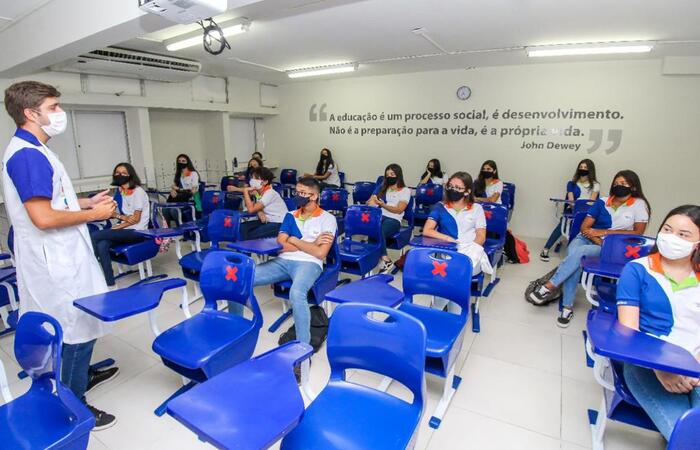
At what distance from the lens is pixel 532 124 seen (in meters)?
5.98

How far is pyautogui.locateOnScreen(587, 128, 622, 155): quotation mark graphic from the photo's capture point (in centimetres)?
550

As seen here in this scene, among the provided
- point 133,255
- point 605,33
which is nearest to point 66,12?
point 133,255

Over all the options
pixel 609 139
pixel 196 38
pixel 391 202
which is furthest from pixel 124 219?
pixel 609 139

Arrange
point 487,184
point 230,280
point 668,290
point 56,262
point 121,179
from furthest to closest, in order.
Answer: point 487,184
point 121,179
point 230,280
point 56,262
point 668,290

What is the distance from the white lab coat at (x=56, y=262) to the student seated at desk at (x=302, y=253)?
1.16 metres

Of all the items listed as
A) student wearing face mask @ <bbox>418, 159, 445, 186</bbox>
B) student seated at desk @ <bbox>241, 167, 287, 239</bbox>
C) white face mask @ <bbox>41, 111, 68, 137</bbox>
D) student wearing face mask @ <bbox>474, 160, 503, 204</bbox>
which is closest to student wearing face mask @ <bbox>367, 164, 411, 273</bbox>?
student seated at desk @ <bbox>241, 167, 287, 239</bbox>

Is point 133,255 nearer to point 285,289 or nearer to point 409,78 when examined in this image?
point 285,289

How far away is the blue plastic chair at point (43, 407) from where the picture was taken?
1392mm

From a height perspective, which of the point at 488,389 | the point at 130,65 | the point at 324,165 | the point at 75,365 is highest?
the point at 130,65

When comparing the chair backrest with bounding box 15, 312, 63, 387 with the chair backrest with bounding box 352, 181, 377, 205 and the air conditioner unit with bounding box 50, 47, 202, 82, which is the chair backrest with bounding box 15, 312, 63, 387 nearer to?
the air conditioner unit with bounding box 50, 47, 202, 82

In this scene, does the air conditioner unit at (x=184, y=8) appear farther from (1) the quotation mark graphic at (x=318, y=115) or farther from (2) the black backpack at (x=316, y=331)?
(1) the quotation mark graphic at (x=318, y=115)

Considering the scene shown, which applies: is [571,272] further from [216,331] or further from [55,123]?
[55,123]

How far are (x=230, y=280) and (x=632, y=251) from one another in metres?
2.80

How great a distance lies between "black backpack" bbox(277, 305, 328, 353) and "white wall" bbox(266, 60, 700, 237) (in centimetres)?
465
